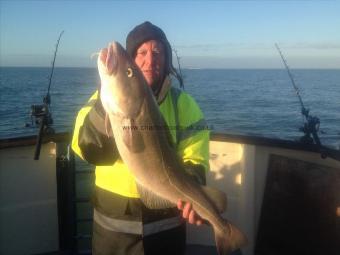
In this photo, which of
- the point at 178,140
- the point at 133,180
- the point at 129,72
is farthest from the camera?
the point at 178,140

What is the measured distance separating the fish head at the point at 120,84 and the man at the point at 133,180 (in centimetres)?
26

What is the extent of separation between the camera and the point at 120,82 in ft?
9.36

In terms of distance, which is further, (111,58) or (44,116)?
(44,116)

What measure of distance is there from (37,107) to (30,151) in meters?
0.63

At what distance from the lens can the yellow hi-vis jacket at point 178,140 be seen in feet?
10.8

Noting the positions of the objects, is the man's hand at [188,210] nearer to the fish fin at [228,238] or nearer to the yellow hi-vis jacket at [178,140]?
the fish fin at [228,238]

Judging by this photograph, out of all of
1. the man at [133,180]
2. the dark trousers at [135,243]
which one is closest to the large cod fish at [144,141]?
the man at [133,180]

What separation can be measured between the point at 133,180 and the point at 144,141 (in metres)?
0.52

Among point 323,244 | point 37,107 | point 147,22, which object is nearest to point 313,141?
point 323,244

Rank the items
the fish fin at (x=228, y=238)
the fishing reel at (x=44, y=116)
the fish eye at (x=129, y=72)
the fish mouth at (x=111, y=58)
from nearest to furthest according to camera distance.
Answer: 1. the fish mouth at (x=111, y=58)
2. the fish eye at (x=129, y=72)
3. the fish fin at (x=228, y=238)
4. the fishing reel at (x=44, y=116)

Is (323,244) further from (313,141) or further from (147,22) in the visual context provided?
(147,22)

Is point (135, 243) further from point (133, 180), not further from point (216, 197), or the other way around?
point (216, 197)

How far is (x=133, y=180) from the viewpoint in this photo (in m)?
3.27

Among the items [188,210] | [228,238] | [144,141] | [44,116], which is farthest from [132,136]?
[44,116]
